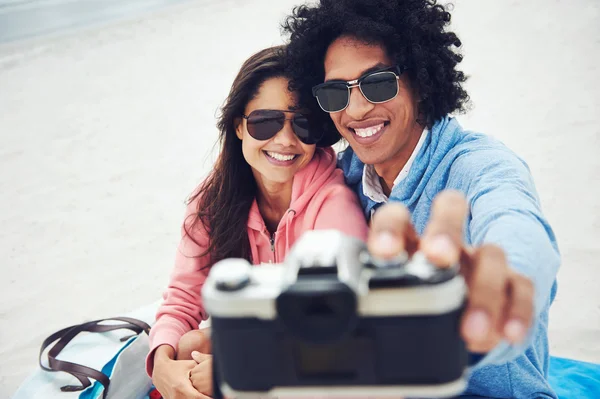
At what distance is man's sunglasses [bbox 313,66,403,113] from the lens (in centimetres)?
168

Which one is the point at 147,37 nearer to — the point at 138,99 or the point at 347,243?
the point at 138,99

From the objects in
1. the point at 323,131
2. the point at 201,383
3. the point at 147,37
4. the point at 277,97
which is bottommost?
the point at 201,383

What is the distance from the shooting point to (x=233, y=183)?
205cm

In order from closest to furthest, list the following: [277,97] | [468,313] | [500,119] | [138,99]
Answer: [468,313] < [277,97] < [500,119] < [138,99]

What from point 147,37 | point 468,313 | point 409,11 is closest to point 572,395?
point 409,11

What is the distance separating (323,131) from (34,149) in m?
4.04

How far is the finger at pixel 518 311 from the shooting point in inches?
27.8

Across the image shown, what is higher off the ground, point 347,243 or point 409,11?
point 409,11

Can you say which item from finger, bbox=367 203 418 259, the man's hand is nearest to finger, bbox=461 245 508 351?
the man's hand

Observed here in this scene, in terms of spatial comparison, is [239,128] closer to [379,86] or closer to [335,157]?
[335,157]

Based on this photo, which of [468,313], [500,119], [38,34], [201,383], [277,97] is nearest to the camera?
[468,313]

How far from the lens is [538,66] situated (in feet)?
15.7

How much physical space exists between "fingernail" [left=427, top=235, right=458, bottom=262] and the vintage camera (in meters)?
0.02

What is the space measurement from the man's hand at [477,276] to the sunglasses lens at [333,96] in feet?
3.31
